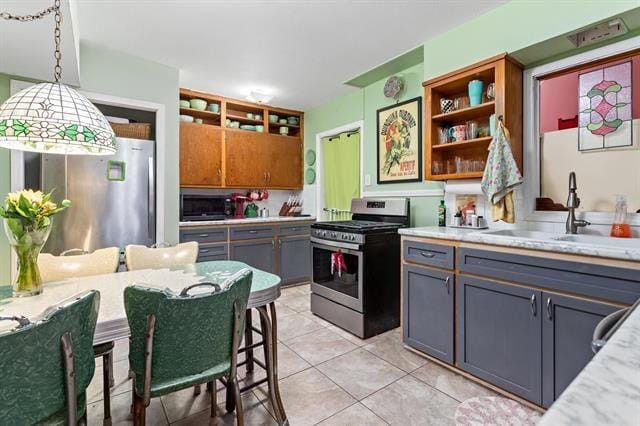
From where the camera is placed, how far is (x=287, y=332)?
2.80m

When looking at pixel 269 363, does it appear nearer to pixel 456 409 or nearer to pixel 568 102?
pixel 456 409

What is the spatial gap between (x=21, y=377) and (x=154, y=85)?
2895 mm

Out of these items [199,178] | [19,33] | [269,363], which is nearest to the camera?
[269,363]

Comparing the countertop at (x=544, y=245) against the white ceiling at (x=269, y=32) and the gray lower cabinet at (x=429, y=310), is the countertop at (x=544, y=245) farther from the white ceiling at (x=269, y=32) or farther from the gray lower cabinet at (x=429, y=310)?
the white ceiling at (x=269, y=32)

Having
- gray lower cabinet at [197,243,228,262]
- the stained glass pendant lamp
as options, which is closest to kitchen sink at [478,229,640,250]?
the stained glass pendant lamp

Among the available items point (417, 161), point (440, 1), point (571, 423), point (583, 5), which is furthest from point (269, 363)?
point (583, 5)

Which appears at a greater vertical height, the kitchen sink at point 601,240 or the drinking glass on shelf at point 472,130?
the drinking glass on shelf at point 472,130

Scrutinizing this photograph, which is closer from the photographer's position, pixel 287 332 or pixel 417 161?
pixel 287 332

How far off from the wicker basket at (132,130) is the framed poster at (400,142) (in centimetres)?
235

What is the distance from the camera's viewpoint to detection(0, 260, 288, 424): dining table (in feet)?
3.83

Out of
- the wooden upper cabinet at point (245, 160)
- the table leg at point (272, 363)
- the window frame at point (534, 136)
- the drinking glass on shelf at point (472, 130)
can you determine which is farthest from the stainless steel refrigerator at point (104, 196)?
the window frame at point (534, 136)

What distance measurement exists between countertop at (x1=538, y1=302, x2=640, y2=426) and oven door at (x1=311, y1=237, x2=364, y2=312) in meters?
2.14

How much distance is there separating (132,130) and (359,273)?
2.52m

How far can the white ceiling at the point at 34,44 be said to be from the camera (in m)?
1.65
